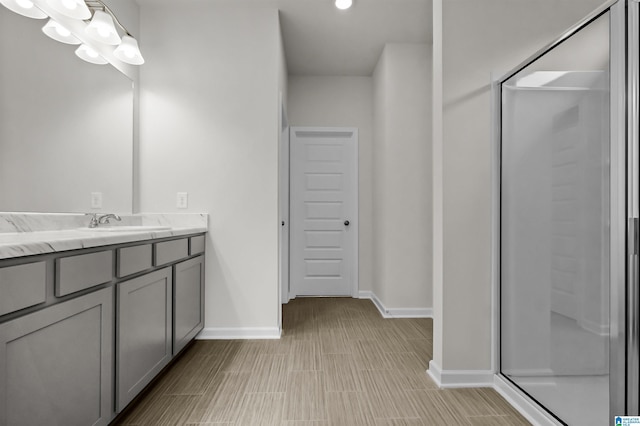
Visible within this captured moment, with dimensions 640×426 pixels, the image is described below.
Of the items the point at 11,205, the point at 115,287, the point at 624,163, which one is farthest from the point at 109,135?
the point at 624,163

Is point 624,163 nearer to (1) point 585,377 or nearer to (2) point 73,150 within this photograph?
(1) point 585,377

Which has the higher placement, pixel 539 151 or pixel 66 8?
pixel 66 8

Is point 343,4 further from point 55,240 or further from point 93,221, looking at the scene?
point 55,240

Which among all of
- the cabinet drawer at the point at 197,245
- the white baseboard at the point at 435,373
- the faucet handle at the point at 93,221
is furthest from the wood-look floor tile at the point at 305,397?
the faucet handle at the point at 93,221

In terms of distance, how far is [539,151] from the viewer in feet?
6.01

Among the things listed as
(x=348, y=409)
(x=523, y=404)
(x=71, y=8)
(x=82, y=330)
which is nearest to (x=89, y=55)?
(x=71, y=8)

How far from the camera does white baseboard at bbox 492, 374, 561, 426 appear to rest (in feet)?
5.67

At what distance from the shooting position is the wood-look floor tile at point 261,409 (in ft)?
5.88

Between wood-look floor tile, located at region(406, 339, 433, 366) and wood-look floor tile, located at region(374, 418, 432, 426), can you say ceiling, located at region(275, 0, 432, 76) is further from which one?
wood-look floor tile, located at region(374, 418, 432, 426)

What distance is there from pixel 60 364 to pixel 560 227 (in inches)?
79.5

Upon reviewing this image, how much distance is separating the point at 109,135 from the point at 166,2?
1.20m

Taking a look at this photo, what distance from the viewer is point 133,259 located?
1.83 m

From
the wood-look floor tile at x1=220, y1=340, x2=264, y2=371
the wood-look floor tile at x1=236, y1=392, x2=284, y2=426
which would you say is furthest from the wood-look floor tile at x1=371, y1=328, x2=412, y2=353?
the wood-look floor tile at x1=236, y1=392, x2=284, y2=426

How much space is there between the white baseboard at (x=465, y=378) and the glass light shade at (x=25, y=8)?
2.88 m
